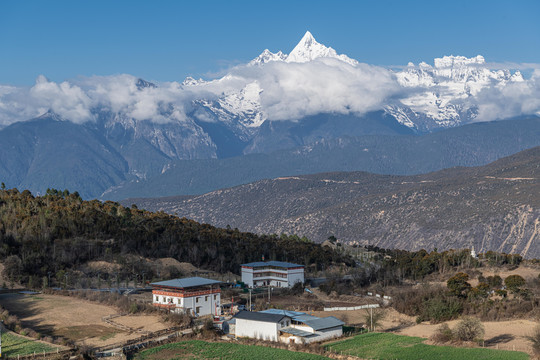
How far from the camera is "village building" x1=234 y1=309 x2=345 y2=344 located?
71125mm

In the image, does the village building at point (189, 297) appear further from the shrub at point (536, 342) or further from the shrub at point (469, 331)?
the shrub at point (536, 342)

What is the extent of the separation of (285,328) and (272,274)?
1748 inches

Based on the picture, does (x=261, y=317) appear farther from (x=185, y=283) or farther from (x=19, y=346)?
(x=19, y=346)

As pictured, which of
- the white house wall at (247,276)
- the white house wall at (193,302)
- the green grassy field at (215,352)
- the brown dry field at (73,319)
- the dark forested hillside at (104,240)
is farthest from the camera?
the white house wall at (247,276)

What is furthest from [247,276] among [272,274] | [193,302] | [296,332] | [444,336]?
[444,336]

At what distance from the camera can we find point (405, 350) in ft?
219

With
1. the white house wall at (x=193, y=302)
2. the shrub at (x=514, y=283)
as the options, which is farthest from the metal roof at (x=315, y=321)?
the shrub at (x=514, y=283)

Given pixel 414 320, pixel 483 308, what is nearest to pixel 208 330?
pixel 414 320

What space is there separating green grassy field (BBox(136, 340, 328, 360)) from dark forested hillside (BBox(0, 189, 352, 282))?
4117 cm

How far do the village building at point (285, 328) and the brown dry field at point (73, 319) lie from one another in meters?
9.00

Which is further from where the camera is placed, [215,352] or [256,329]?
[256,329]

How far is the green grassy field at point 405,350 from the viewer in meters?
63.6

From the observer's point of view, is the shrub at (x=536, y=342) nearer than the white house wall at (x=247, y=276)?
Yes

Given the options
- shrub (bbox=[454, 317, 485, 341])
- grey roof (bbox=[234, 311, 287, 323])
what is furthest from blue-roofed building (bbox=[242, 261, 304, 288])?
shrub (bbox=[454, 317, 485, 341])
